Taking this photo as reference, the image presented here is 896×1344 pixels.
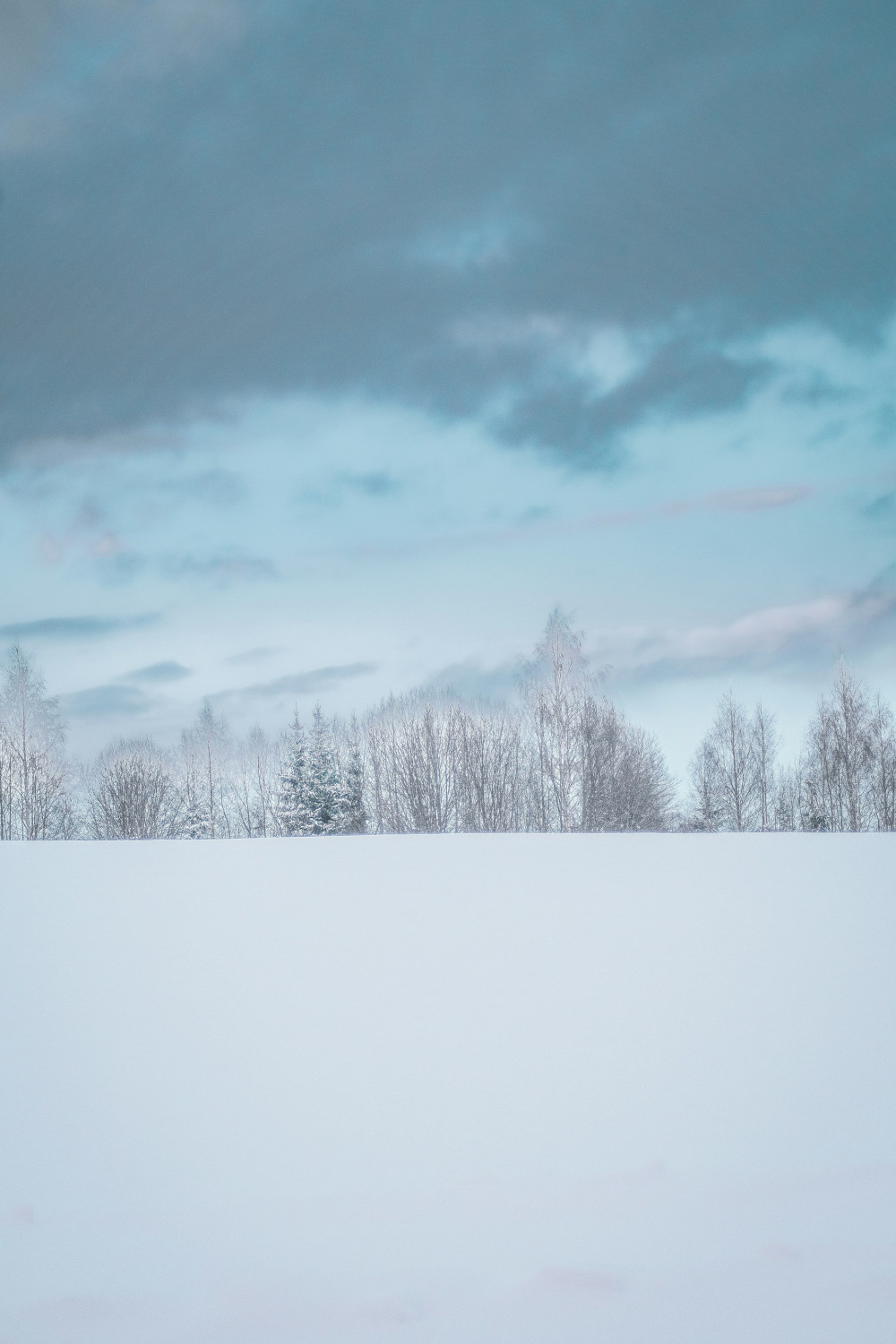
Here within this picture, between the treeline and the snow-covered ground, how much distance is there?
1919 cm

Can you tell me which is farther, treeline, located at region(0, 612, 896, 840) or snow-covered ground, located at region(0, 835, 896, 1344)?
treeline, located at region(0, 612, 896, 840)

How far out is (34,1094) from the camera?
2.64m

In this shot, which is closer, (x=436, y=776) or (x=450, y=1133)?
(x=450, y=1133)

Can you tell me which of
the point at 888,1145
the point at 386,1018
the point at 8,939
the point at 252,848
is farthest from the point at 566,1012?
the point at 252,848

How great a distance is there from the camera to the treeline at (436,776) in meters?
23.7

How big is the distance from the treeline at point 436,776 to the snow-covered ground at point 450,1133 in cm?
1919

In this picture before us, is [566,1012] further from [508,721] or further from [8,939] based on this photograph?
[508,721]

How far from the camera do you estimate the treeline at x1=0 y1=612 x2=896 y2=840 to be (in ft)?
77.7

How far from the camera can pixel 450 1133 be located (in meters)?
2.35

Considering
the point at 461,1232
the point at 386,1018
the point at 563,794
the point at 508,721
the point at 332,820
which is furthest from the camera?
the point at 508,721

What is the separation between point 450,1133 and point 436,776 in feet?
93.6

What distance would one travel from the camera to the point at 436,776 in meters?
30.8

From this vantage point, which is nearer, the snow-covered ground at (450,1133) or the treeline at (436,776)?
the snow-covered ground at (450,1133)

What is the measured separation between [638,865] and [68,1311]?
6624mm
